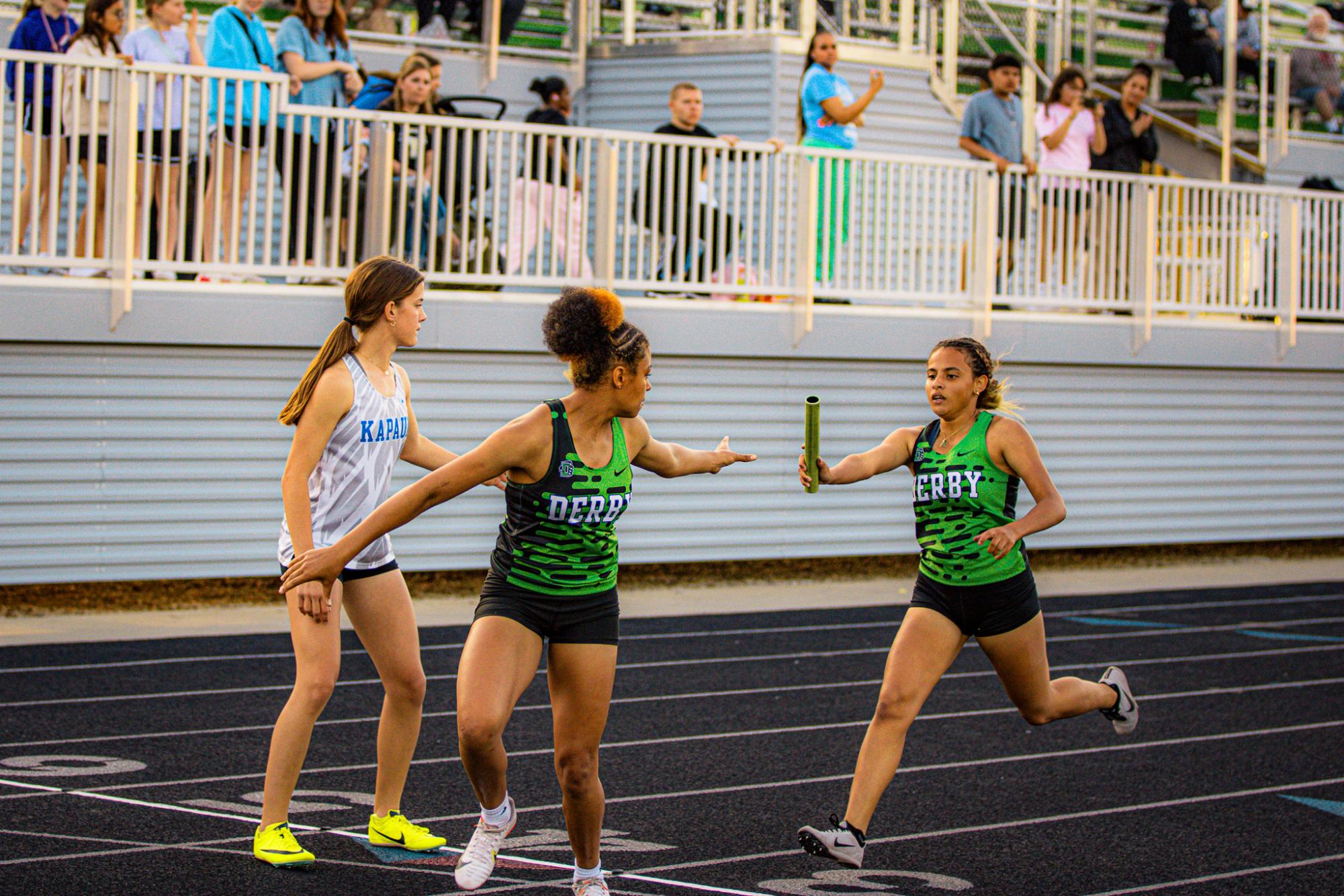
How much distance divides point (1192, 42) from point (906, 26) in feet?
15.7

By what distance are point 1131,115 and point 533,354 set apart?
22.4 ft

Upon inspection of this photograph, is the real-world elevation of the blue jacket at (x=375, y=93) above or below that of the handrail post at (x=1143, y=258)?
above

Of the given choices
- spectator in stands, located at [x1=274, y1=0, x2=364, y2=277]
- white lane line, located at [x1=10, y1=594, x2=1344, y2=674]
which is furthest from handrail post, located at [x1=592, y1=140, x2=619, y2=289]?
white lane line, located at [x1=10, y1=594, x2=1344, y2=674]

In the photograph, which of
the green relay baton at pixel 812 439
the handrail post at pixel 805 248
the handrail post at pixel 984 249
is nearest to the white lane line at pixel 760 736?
the green relay baton at pixel 812 439

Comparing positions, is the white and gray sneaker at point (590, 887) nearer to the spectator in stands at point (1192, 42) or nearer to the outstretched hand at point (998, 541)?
the outstretched hand at point (998, 541)

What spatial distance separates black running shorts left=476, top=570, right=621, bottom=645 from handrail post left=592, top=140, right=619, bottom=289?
7082 mm

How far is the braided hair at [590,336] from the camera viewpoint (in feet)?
14.7

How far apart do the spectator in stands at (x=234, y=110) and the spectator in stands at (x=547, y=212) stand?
6.23ft

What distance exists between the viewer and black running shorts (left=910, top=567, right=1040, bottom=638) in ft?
17.5

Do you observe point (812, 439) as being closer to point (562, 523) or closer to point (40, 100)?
point (562, 523)

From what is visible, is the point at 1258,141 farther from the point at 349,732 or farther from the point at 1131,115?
the point at 349,732

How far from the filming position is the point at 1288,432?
49.0 ft

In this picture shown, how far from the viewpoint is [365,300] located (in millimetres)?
5121

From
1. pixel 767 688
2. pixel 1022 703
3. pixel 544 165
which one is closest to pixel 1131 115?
pixel 544 165
